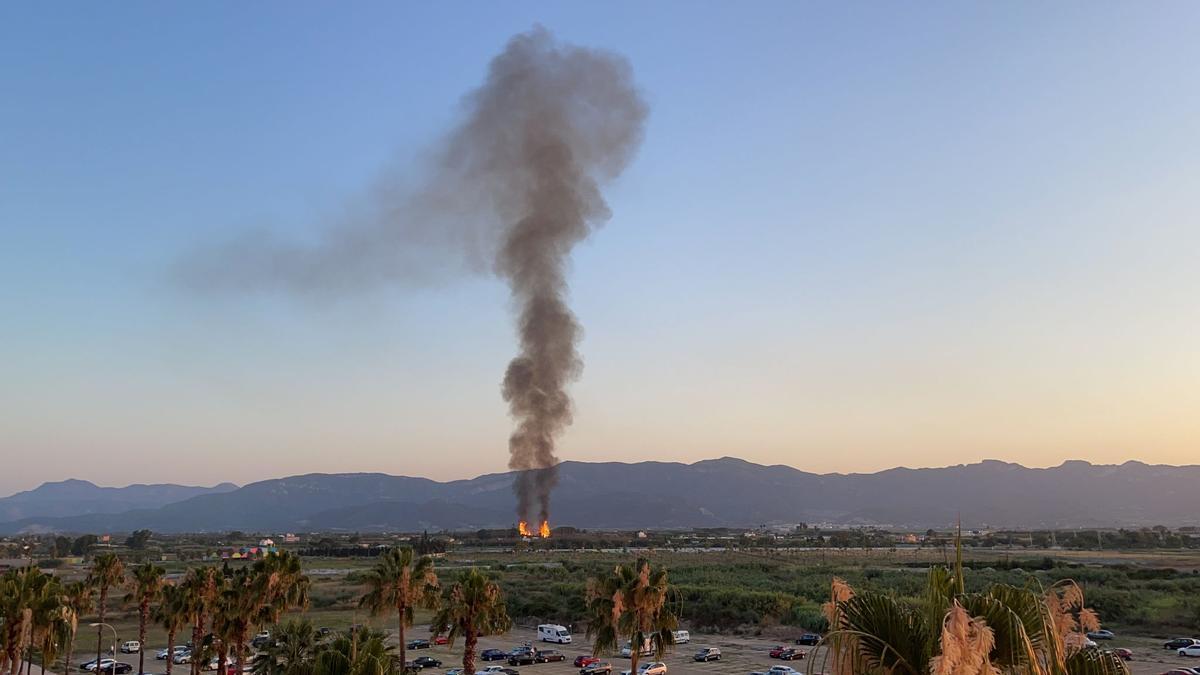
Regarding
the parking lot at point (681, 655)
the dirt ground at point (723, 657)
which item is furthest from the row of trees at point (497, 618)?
the dirt ground at point (723, 657)

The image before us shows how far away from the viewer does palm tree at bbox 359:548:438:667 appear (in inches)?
1388

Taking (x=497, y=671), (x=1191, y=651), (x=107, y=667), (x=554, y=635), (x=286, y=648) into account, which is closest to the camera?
(x=286, y=648)

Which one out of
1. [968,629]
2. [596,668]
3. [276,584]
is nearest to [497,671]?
[596,668]

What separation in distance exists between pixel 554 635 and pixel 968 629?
6441 centimetres

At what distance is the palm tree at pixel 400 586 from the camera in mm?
35250

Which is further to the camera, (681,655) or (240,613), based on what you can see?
(681,655)

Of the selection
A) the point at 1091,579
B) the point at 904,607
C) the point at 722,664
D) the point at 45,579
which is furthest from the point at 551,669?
the point at 1091,579

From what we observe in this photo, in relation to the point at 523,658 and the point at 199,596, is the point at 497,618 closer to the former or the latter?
the point at 199,596

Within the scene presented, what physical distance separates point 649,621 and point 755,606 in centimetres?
4491

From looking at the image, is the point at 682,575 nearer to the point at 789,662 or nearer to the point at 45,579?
the point at 789,662

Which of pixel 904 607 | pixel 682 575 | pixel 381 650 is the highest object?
pixel 904 607

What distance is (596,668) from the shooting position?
51.6 meters

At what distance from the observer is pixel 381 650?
60.8 ft

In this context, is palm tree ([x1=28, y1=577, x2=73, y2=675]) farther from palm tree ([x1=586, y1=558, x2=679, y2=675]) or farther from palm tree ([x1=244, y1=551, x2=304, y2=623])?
palm tree ([x1=586, y1=558, x2=679, y2=675])
